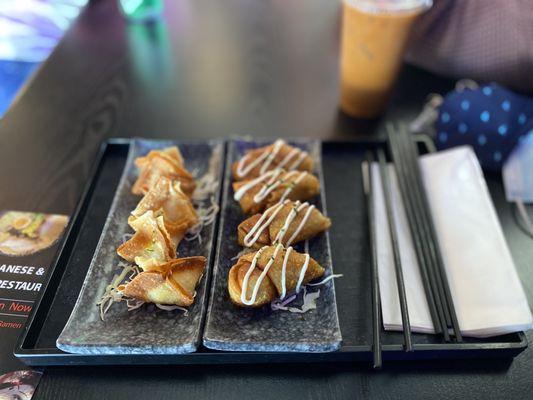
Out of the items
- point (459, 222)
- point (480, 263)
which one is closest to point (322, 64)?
point (459, 222)

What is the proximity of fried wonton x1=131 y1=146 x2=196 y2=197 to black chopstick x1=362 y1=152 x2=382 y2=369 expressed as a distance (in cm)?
61

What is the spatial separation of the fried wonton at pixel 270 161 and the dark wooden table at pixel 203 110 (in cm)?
31

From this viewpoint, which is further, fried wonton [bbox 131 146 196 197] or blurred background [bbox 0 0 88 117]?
blurred background [bbox 0 0 88 117]

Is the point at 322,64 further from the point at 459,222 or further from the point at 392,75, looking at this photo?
the point at 459,222

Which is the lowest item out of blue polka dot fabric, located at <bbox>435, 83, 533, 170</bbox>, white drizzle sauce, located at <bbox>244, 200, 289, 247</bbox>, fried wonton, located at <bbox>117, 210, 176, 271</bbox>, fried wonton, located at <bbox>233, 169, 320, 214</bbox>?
fried wonton, located at <bbox>117, 210, 176, 271</bbox>

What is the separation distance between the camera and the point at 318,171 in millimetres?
1548

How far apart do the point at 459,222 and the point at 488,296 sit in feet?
0.93

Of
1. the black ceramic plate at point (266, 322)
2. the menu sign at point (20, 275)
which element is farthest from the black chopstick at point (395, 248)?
the menu sign at point (20, 275)

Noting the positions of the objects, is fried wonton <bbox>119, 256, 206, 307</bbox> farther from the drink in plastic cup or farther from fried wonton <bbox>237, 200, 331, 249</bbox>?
the drink in plastic cup

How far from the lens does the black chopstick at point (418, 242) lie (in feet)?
3.83

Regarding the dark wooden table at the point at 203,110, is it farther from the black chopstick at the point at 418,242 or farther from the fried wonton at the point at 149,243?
the fried wonton at the point at 149,243

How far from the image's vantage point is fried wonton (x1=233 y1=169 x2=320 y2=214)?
4.56 ft

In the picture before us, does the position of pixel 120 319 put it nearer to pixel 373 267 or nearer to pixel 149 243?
pixel 149 243

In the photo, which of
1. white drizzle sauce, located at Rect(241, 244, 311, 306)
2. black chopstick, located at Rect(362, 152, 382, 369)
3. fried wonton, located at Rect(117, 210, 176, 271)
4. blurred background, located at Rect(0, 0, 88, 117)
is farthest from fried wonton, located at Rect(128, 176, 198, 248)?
blurred background, located at Rect(0, 0, 88, 117)
